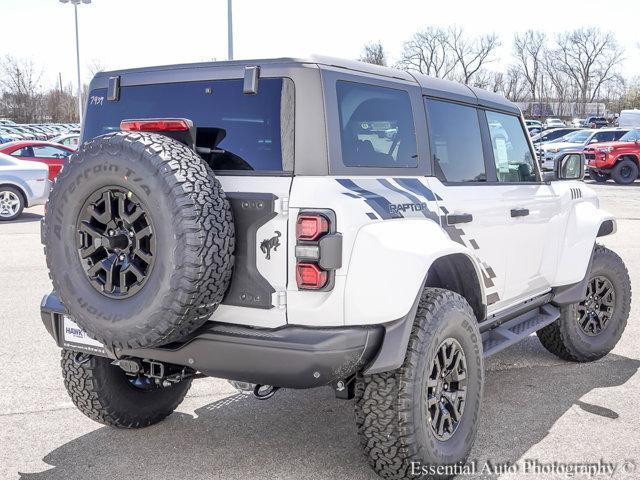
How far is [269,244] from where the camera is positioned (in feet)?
10.0

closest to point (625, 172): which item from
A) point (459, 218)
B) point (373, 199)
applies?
point (459, 218)

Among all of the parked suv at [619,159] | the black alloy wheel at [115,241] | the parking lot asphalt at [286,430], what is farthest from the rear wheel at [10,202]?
the parked suv at [619,159]

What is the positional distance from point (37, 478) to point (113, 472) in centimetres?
34

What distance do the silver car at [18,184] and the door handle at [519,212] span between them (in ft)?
36.4

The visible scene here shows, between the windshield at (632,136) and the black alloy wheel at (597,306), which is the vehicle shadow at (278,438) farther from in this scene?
the windshield at (632,136)

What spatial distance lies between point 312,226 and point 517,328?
2.16 metres

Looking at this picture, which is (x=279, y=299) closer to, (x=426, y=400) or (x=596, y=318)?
(x=426, y=400)

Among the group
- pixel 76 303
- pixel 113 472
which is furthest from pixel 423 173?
pixel 113 472

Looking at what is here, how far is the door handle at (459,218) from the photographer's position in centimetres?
369

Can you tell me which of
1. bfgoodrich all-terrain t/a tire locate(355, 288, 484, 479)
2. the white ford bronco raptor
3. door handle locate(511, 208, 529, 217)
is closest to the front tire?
the white ford bronco raptor

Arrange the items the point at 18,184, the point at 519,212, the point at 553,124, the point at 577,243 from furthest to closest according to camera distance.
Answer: the point at 553,124 → the point at 18,184 → the point at 577,243 → the point at 519,212

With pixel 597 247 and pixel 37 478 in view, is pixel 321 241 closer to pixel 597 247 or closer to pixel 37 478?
pixel 37 478

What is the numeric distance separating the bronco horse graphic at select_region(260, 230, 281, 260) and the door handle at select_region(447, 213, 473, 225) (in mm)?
1025

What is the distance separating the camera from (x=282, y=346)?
3.01 m
